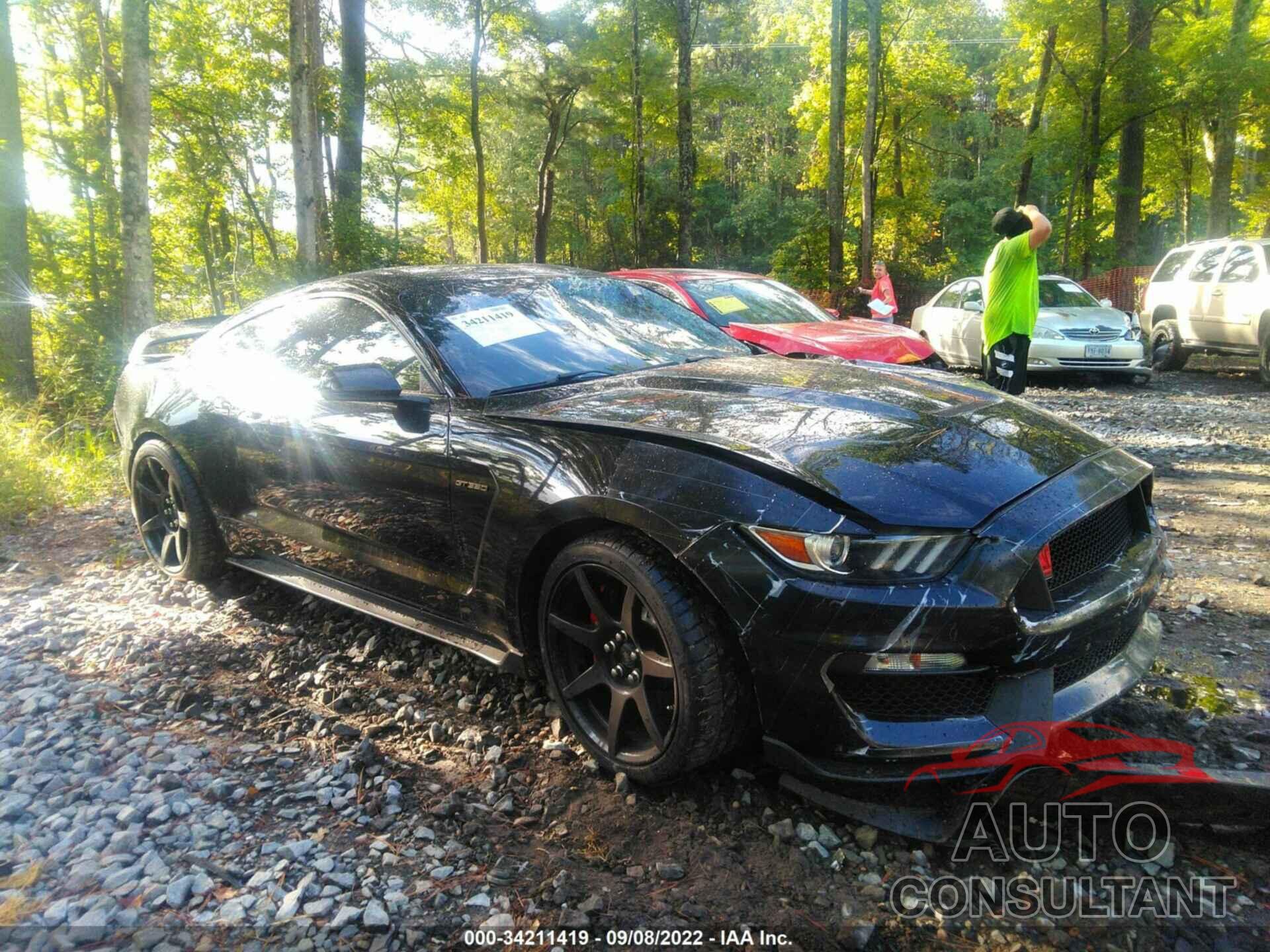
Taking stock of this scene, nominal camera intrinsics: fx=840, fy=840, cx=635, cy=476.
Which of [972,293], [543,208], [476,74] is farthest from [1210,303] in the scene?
[543,208]

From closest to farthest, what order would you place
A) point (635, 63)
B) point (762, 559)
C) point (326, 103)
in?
1. point (762, 559)
2. point (326, 103)
3. point (635, 63)

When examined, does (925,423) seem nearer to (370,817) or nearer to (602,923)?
(602,923)

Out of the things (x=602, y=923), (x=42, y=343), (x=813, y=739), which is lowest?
(x=602, y=923)

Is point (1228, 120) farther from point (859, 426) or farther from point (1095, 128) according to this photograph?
point (859, 426)

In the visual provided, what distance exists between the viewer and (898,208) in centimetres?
3012

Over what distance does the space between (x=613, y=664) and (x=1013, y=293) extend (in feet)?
16.8

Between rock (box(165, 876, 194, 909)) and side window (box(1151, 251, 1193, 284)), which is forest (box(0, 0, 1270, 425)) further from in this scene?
rock (box(165, 876, 194, 909))

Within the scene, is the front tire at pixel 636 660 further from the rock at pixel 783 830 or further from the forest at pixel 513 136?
the forest at pixel 513 136

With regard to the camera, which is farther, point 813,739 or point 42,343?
point 42,343

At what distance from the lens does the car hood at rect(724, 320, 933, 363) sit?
22.5ft

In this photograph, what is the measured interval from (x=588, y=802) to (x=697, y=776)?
34cm

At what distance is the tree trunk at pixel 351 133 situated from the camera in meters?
14.9

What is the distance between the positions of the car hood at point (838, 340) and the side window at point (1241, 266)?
6281 millimetres

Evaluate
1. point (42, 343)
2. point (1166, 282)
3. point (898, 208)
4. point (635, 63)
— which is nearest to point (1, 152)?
point (42, 343)
